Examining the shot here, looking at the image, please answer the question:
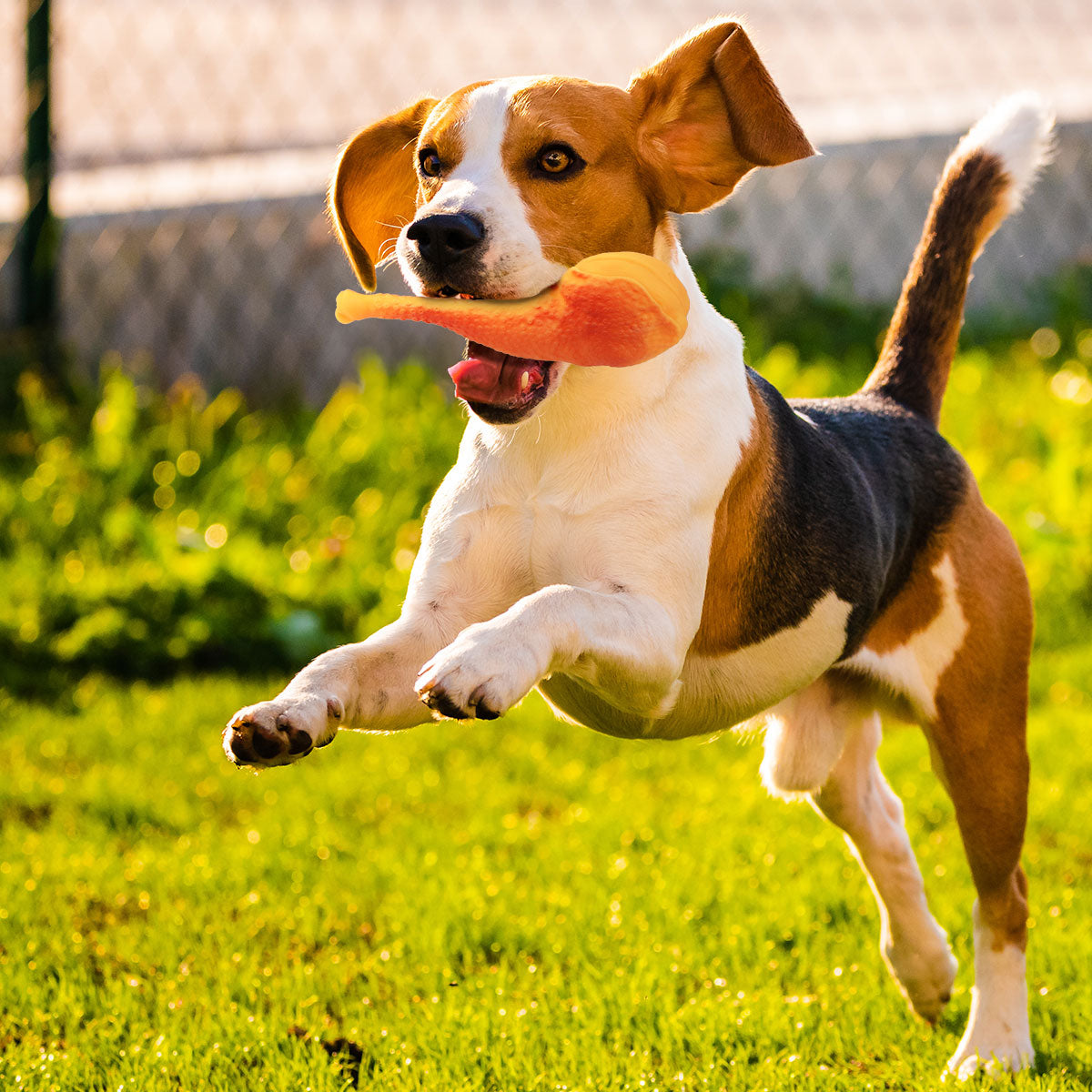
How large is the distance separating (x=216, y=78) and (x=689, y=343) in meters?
6.50

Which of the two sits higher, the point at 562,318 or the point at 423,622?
the point at 562,318

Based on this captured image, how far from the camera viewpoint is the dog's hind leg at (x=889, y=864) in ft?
13.1

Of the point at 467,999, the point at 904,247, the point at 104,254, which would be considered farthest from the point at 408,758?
the point at 904,247

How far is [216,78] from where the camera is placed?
8.91 meters

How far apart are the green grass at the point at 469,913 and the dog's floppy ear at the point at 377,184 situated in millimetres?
1817

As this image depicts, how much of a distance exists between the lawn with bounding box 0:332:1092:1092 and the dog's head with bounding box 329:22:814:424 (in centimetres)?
156

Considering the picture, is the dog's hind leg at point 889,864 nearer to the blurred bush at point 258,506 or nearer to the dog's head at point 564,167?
→ the dog's head at point 564,167

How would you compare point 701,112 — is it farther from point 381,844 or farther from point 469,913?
point 381,844

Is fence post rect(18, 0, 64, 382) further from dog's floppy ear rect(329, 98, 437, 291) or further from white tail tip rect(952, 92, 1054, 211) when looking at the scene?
white tail tip rect(952, 92, 1054, 211)

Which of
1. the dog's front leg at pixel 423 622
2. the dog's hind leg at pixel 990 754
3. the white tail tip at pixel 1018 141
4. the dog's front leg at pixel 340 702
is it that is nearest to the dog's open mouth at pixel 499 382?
the dog's front leg at pixel 423 622

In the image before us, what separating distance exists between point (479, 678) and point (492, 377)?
0.71 meters

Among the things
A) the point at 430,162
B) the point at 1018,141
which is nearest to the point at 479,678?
the point at 430,162

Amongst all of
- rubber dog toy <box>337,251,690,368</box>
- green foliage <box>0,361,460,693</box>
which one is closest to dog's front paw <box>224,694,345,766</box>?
rubber dog toy <box>337,251,690,368</box>

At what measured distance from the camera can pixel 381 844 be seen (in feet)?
16.6
